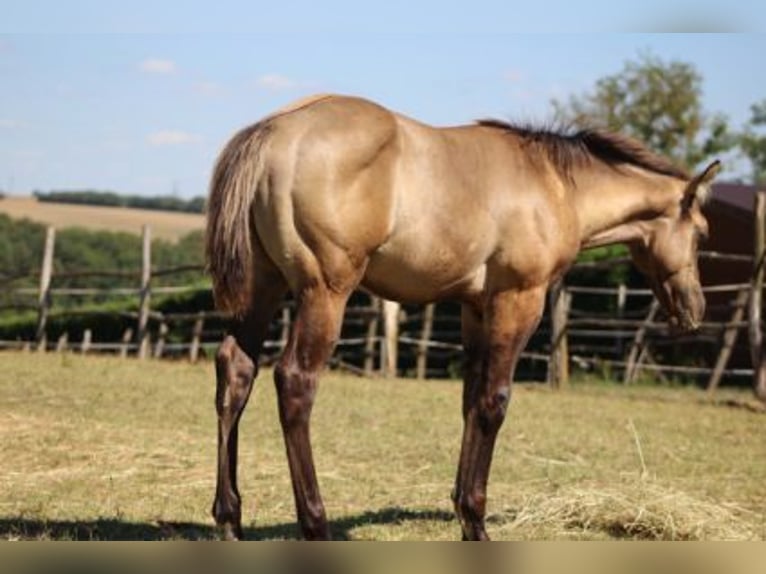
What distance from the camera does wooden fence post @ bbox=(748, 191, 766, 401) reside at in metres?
12.2

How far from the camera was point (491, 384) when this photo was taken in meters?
4.88

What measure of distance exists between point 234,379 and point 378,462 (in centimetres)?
311

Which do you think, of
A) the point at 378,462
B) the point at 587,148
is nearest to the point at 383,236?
the point at 587,148

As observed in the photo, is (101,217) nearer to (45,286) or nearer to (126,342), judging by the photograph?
A: (45,286)

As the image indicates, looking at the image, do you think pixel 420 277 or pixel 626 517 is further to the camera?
pixel 626 517

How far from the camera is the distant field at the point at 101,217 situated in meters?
39.8

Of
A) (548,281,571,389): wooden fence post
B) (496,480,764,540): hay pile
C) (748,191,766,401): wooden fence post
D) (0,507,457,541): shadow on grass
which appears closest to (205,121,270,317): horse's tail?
(0,507,457,541): shadow on grass

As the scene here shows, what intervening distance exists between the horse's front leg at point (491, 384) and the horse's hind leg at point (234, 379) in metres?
1.07

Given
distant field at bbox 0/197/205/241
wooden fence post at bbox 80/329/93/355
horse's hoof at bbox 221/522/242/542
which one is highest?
horse's hoof at bbox 221/522/242/542

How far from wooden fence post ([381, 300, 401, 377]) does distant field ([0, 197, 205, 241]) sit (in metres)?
22.5

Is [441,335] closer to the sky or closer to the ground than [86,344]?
closer to the sky

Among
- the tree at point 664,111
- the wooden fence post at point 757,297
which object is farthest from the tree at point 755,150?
the wooden fence post at point 757,297

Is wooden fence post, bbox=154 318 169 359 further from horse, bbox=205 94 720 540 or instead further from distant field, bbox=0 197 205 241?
distant field, bbox=0 197 205 241

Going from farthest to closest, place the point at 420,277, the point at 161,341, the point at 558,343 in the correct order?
1. the point at 161,341
2. the point at 558,343
3. the point at 420,277
